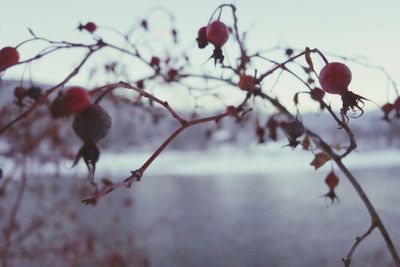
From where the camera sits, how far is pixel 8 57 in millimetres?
544

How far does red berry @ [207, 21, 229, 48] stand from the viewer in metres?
0.59

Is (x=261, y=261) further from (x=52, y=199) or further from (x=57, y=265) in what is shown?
(x=52, y=199)

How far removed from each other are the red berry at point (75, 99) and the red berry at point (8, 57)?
221mm

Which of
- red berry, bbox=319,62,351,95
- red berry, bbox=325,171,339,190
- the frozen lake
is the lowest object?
the frozen lake

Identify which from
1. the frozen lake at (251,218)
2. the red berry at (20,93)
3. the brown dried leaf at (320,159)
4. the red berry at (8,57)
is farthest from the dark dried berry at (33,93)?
the frozen lake at (251,218)

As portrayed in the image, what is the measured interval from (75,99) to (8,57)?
234 mm

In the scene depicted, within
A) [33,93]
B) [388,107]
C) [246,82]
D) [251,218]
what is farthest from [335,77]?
[251,218]

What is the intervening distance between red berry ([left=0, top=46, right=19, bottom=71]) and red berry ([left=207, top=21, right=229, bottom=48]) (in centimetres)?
27

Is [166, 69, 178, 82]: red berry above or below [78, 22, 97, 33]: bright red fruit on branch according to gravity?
below

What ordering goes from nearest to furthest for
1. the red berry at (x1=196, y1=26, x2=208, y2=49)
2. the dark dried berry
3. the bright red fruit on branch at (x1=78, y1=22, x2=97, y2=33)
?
1. the red berry at (x1=196, y1=26, x2=208, y2=49)
2. the dark dried berry
3. the bright red fruit on branch at (x1=78, y1=22, x2=97, y2=33)

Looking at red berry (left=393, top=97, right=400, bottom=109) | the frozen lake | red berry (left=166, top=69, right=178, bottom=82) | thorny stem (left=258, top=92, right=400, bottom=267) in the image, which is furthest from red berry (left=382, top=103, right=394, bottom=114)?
the frozen lake

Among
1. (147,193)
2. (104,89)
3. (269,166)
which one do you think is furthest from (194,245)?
Answer: (269,166)

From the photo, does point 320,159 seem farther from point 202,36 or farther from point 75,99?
point 75,99

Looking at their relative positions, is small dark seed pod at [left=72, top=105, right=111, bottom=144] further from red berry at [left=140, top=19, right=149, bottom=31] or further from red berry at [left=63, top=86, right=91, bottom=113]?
red berry at [left=140, top=19, right=149, bottom=31]
